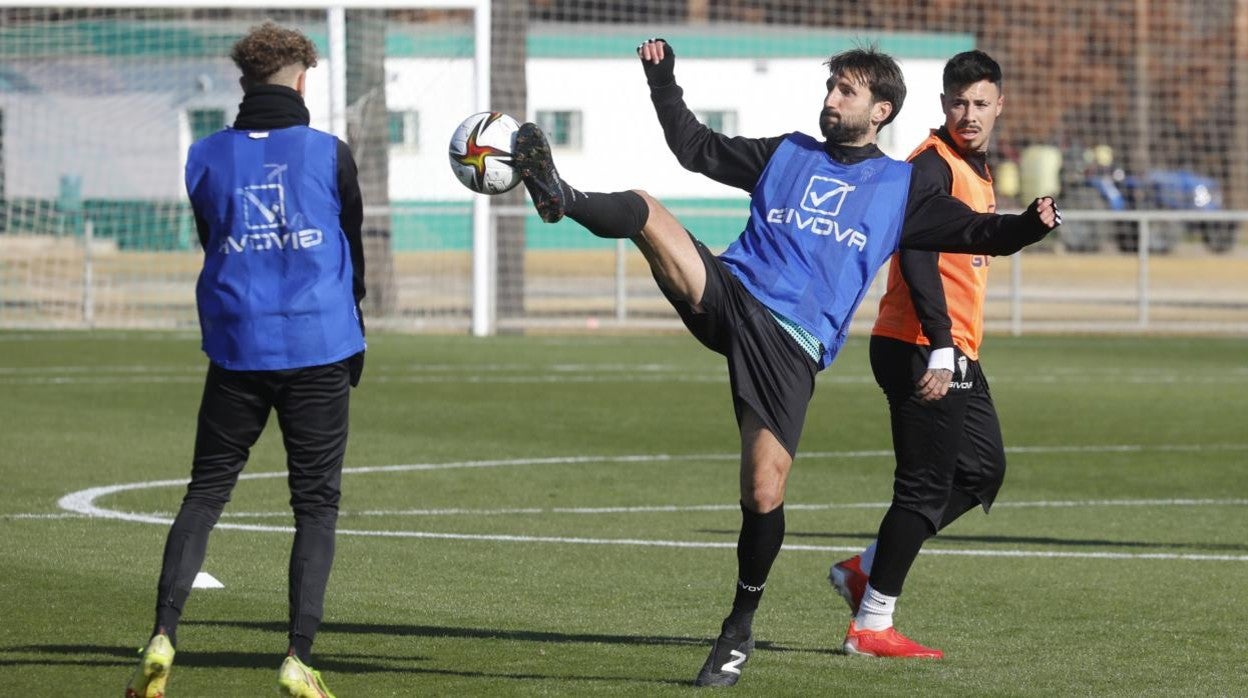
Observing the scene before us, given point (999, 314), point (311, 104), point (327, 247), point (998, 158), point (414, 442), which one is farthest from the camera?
point (998, 158)

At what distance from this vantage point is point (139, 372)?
1842 cm

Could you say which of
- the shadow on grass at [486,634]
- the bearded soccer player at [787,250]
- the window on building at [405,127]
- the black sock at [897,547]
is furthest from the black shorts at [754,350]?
the window on building at [405,127]

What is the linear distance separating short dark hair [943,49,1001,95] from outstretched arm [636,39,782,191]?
0.86m

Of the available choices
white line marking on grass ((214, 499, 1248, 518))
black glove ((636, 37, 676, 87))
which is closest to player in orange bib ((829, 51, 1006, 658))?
black glove ((636, 37, 676, 87))

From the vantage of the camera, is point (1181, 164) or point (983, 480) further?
point (1181, 164)

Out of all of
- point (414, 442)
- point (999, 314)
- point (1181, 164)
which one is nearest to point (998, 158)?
point (1181, 164)

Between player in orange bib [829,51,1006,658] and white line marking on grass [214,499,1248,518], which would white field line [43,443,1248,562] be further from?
player in orange bib [829,51,1006,658]

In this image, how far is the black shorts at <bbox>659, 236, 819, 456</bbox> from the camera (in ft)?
21.2

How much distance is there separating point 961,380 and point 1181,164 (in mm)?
51039

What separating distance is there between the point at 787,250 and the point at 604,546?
3277 mm

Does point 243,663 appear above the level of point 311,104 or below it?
below

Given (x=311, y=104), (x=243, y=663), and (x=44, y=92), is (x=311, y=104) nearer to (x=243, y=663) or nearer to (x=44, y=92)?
(x=44, y=92)

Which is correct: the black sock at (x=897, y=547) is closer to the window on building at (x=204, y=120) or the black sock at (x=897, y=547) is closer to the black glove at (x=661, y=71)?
the black glove at (x=661, y=71)

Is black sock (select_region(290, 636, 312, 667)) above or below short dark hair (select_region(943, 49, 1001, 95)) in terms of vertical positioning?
below
